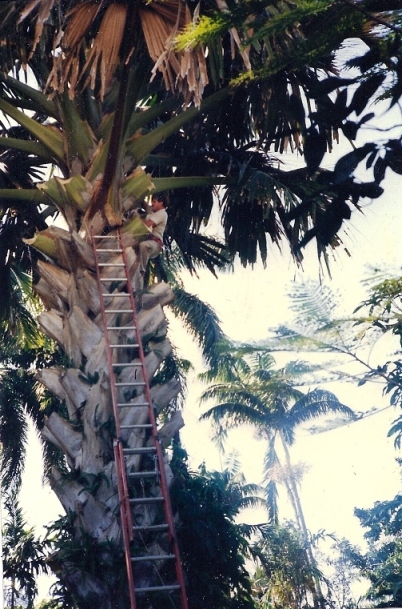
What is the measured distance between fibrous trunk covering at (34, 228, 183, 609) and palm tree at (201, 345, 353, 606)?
890mm

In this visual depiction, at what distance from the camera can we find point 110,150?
379 cm

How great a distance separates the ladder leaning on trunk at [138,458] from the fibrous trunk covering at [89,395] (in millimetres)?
21

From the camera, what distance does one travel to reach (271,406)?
4488 millimetres

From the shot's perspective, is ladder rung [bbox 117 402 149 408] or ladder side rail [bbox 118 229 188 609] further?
ladder rung [bbox 117 402 149 408]

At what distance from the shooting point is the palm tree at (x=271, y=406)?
4.02 metres

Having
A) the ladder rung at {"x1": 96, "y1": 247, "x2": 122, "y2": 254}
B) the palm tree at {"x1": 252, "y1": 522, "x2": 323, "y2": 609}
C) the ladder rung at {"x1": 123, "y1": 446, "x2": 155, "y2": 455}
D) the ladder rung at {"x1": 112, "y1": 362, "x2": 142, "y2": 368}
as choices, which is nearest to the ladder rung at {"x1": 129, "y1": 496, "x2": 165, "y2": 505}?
the ladder rung at {"x1": 123, "y1": 446, "x2": 155, "y2": 455}

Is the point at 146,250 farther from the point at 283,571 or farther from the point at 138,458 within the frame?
the point at 283,571

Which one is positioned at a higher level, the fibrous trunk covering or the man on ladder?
the man on ladder

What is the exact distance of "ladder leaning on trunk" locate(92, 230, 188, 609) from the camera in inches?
116

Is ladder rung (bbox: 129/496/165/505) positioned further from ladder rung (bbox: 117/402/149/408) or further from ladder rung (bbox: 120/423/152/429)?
ladder rung (bbox: 117/402/149/408)

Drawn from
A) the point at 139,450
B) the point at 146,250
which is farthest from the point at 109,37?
the point at 139,450

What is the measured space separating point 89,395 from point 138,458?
1.29 ft

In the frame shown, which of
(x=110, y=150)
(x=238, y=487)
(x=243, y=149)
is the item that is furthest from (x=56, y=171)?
(x=238, y=487)

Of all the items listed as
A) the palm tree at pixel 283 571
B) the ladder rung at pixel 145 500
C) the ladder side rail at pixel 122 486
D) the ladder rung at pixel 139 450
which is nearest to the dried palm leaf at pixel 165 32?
the ladder side rail at pixel 122 486
